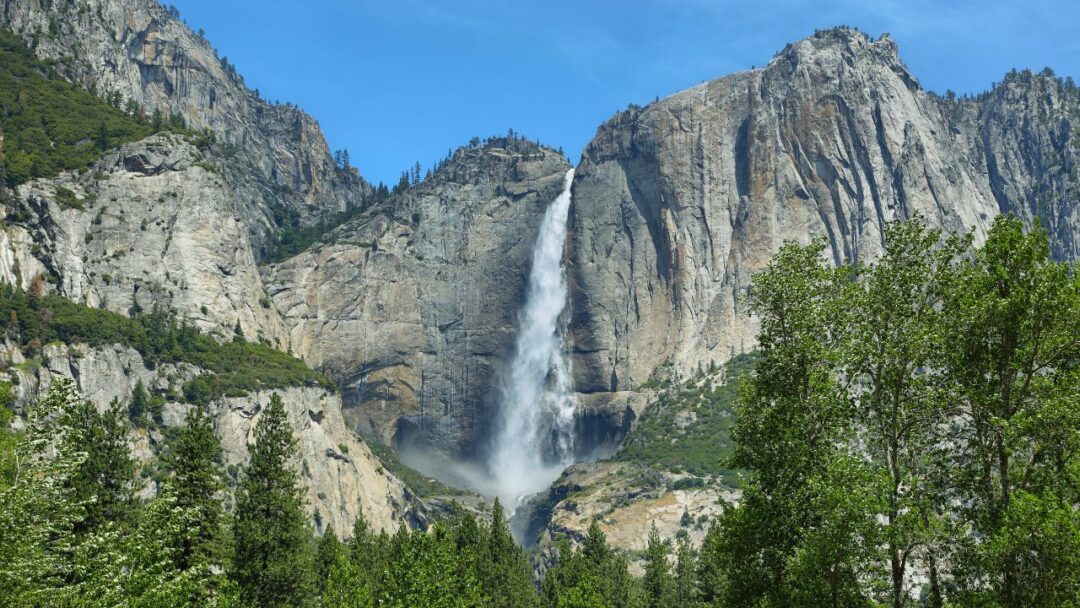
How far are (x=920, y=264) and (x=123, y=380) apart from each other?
133188mm

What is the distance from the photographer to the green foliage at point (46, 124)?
549 ft

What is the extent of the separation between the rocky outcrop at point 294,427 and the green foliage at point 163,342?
1730mm

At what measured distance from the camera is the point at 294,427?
148 meters

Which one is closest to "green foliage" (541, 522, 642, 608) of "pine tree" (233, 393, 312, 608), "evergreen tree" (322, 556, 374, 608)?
"evergreen tree" (322, 556, 374, 608)

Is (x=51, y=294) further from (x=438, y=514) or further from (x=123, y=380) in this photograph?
(x=438, y=514)

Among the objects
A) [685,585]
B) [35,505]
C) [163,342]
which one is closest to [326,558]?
[685,585]

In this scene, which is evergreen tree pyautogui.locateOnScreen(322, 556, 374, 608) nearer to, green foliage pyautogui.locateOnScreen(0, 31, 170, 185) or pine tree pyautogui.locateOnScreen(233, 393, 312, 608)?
pine tree pyautogui.locateOnScreen(233, 393, 312, 608)

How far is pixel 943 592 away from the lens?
34406mm

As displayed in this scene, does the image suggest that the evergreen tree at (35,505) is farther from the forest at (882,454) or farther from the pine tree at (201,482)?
the pine tree at (201,482)

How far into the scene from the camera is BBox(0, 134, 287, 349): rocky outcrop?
158 meters

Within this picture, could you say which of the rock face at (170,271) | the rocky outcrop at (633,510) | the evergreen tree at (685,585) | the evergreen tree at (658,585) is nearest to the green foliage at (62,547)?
the evergreen tree at (658,585)

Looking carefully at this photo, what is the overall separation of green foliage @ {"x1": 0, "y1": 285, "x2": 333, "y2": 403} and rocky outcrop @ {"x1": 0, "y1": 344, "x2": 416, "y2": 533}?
68.1 inches

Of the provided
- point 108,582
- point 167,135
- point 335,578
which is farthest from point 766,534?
point 167,135

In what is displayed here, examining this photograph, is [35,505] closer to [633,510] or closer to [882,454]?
[882,454]
